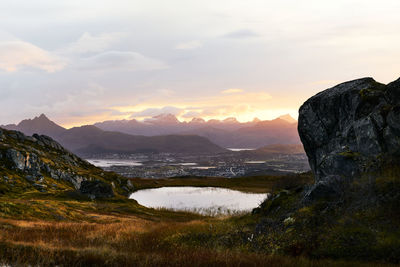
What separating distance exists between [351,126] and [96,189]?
75.6 m

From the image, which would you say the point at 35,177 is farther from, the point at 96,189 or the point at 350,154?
the point at 350,154

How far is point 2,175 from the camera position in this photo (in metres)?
73.8

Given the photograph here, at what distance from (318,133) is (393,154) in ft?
33.7

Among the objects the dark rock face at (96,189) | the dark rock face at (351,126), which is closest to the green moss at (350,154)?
the dark rock face at (351,126)

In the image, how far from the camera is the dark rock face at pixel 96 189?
265 ft

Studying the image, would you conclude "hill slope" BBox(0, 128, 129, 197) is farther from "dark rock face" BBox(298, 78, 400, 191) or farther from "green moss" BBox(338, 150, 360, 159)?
"green moss" BBox(338, 150, 360, 159)

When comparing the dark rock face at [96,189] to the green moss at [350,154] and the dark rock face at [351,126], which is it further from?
the green moss at [350,154]

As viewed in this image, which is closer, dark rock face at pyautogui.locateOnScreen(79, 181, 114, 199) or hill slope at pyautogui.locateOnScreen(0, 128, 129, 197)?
hill slope at pyautogui.locateOnScreen(0, 128, 129, 197)

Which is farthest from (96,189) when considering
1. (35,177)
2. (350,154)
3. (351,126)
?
(350,154)

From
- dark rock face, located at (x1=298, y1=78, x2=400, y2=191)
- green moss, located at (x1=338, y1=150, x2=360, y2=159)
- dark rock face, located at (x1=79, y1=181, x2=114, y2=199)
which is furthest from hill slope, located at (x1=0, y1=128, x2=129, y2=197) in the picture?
green moss, located at (x1=338, y1=150, x2=360, y2=159)

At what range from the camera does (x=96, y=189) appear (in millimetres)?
82438

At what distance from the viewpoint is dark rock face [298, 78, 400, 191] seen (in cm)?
2073

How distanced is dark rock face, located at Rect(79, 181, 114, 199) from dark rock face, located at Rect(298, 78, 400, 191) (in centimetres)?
6706

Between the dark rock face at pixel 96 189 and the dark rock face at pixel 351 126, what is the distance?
2640 inches
